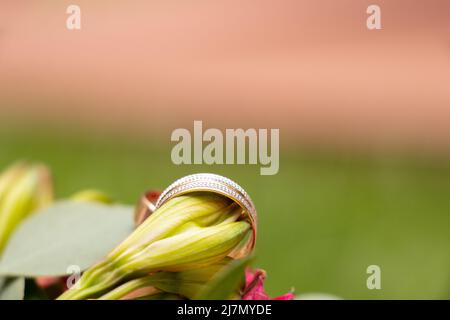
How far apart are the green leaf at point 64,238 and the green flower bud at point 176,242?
0.06m

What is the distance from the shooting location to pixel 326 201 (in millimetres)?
1206

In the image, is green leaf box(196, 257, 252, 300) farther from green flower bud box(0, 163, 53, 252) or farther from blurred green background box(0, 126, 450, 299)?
blurred green background box(0, 126, 450, 299)

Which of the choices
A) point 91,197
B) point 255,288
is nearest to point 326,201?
point 91,197

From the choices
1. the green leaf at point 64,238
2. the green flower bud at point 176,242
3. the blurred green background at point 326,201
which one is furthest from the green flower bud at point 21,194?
the blurred green background at point 326,201

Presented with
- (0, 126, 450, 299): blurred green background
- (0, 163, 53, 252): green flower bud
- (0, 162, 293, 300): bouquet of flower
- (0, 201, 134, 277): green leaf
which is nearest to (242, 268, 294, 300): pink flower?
(0, 162, 293, 300): bouquet of flower

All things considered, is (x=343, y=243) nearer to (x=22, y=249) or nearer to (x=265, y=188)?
(x=265, y=188)

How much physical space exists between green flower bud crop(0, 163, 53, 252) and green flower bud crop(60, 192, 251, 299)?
0.16 meters

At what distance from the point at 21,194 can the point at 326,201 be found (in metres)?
0.84

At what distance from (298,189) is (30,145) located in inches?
26.9

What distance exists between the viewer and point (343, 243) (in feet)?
3.71

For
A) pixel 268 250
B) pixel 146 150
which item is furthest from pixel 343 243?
pixel 146 150

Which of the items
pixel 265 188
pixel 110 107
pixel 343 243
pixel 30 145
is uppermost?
pixel 110 107

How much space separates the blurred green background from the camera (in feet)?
3.49

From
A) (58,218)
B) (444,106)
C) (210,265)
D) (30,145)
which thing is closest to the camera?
(210,265)
